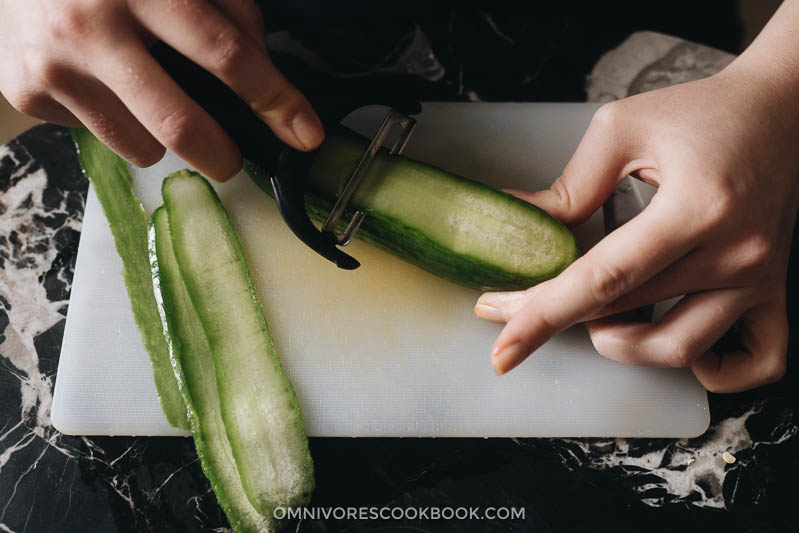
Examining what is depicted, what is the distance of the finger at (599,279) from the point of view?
1313mm

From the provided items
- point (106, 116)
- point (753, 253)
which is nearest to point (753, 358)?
point (753, 253)

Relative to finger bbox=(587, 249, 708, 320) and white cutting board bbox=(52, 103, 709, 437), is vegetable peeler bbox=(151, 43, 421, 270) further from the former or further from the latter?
finger bbox=(587, 249, 708, 320)

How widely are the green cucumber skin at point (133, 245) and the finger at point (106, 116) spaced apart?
0.98ft

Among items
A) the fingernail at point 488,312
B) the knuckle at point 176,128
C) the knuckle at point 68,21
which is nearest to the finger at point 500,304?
the fingernail at point 488,312

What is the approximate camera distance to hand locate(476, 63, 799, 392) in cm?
133

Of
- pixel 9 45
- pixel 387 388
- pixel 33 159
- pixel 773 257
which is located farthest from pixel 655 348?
pixel 33 159

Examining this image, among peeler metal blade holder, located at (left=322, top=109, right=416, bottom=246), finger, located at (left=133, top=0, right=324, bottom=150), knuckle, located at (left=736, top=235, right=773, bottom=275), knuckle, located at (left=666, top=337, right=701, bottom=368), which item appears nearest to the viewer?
finger, located at (left=133, top=0, right=324, bottom=150)

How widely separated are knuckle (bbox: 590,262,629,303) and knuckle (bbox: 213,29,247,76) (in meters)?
0.86

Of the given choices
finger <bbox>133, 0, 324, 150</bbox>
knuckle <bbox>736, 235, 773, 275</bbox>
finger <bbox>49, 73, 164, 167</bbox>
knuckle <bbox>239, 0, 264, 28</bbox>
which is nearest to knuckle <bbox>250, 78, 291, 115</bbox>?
finger <bbox>133, 0, 324, 150</bbox>

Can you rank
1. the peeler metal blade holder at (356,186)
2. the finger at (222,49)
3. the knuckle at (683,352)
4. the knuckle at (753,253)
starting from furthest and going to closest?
the peeler metal blade holder at (356,186) < the knuckle at (683,352) < the knuckle at (753,253) < the finger at (222,49)

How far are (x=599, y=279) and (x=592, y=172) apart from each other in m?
0.33

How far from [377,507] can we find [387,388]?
0.30 meters

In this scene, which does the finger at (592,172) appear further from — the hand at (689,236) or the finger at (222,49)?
the finger at (222,49)

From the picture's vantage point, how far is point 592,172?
1530 mm
